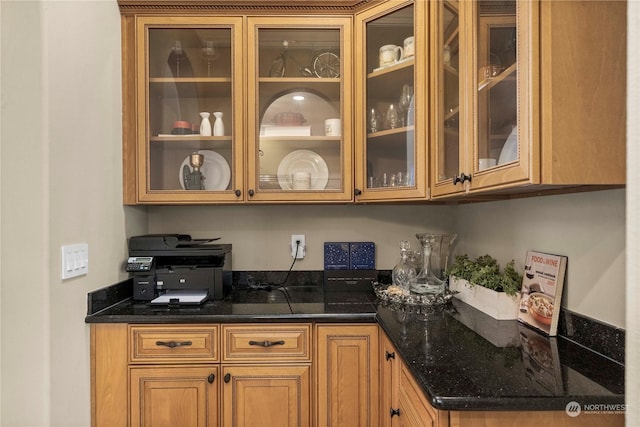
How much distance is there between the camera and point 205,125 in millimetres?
1778

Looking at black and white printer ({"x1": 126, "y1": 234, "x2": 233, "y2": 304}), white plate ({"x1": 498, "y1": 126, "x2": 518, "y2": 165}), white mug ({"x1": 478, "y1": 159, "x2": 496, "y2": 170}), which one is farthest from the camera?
black and white printer ({"x1": 126, "y1": 234, "x2": 233, "y2": 304})

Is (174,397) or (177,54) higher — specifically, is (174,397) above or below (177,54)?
below

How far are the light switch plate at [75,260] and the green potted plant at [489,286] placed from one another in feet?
5.19

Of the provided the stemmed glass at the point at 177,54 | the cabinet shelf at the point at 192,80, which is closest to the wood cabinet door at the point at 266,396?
the cabinet shelf at the point at 192,80

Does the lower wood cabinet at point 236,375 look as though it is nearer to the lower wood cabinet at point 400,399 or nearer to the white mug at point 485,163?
the lower wood cabinet at point 400,399

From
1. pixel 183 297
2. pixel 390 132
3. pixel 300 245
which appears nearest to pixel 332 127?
pixel 390 132

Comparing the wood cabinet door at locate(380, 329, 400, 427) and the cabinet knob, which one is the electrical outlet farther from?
the cabinet knob

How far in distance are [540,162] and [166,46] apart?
5.76 ft

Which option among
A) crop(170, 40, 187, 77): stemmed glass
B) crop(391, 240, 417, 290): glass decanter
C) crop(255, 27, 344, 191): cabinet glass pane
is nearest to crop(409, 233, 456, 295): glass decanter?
crop(391, 240, 417, 290): glass decanter

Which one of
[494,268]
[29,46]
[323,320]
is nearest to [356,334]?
[323,320]

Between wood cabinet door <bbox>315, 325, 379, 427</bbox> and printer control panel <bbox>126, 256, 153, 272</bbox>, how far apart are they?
89cm

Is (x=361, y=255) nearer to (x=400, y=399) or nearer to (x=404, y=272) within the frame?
(x=404, y=272)

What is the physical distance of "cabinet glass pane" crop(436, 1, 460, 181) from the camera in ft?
4.07

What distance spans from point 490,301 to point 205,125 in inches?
60.9
